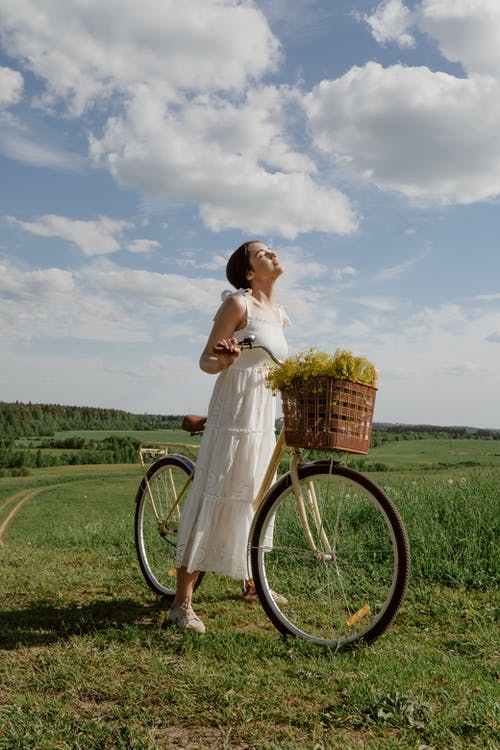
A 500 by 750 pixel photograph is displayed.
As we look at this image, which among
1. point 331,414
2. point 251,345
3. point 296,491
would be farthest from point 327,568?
point 251,345

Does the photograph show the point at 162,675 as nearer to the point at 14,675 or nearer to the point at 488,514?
the point at 14,675

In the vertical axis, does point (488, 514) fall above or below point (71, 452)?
above

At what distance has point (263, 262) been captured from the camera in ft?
13.9

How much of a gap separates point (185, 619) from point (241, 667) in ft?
2.58

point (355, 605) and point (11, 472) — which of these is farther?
point (11, 472)

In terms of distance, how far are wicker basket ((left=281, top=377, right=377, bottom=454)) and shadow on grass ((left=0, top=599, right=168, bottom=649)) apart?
1.84 metres

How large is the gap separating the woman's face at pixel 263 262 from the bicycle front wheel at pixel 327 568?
50.9 inches

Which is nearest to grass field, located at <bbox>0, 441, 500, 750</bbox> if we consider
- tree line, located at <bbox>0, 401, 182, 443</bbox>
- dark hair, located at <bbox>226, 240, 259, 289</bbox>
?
dark hair, located at <bbox>226, 240, 259, 289</bbox>

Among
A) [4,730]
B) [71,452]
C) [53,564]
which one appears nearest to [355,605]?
[4,730]

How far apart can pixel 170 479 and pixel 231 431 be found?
1321 mm

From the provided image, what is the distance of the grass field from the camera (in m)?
2.74

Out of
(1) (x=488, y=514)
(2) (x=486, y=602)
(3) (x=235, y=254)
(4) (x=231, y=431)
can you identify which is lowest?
(2) (x=486, y=602)

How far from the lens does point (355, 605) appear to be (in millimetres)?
4633

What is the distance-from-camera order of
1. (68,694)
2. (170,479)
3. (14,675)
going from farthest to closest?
(170,479) → (14,675) → (68,694)
